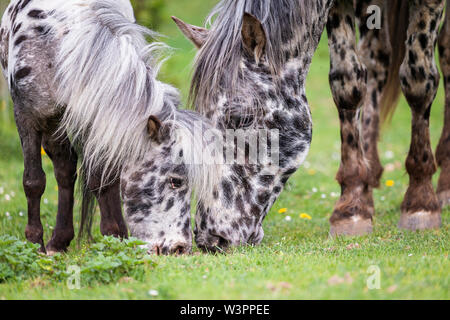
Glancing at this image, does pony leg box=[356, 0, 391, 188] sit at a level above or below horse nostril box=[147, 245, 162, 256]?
above

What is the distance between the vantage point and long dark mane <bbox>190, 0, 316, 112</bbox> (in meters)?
4.19

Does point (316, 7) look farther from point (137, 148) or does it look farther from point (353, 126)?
point (137, 148)

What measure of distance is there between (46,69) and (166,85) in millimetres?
888

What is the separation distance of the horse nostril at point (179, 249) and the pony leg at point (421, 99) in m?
2.31

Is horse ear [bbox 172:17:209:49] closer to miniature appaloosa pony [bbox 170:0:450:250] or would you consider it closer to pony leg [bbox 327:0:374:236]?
miniature appaloosa pony [bbox 170:0:450:250]

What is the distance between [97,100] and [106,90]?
3.7 inches

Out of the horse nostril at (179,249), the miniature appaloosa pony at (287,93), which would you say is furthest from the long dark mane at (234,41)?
the horse nostril at (179,249)

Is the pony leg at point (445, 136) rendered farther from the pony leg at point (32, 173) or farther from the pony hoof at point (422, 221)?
the pony leg at point (32, 173)

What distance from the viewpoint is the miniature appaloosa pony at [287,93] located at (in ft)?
13.7

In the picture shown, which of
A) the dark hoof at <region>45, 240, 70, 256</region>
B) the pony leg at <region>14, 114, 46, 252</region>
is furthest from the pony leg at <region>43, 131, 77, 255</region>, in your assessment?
the pony leg at <region>14, 114, 46, 252</region>

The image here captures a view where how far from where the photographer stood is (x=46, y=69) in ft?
14.1

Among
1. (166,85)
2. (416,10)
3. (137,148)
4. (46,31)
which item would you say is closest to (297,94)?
(166,85)

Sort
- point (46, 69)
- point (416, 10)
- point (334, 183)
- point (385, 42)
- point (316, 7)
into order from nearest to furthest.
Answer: point (46, 69)
point (316, 7)
point (416, 10)
point (385, 42)
point (334, 183)
